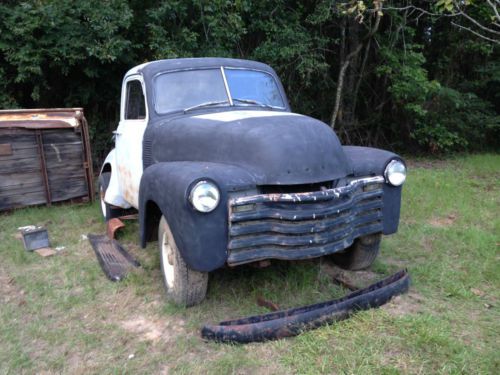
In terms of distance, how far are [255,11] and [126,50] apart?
271cm

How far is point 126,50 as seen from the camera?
26.7 feet

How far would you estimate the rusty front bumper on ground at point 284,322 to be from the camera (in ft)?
9.30

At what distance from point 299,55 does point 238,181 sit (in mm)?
6639

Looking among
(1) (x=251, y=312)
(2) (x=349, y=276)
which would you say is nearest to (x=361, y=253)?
(2) (x=349, y=276)

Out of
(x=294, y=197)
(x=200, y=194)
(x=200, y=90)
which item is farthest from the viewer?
(x=200, y=90)

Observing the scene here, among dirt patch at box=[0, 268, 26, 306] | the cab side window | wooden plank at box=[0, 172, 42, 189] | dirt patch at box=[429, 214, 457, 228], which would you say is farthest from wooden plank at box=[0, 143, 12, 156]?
dirt patch at box=[429, 214, 457, 228]

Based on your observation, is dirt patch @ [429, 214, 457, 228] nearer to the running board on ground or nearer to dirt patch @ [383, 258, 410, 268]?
dirt patch @ [383, 258, 410, 268]

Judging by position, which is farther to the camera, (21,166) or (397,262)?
(21,166)

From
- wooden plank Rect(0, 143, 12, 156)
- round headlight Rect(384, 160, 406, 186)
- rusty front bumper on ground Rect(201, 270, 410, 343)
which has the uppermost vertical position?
round headlight Rect(384, 160, 406, 186)

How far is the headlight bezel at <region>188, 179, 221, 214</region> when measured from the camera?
2826 mm

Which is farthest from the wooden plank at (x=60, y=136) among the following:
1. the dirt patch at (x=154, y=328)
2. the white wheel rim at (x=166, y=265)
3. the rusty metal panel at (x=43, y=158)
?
the dirt patch at (x=154, y=328)

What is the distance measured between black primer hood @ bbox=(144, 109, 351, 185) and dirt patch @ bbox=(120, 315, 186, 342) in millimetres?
1201

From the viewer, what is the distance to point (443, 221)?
5.56 meters

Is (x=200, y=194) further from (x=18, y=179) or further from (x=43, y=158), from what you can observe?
(x=18, y=179)
